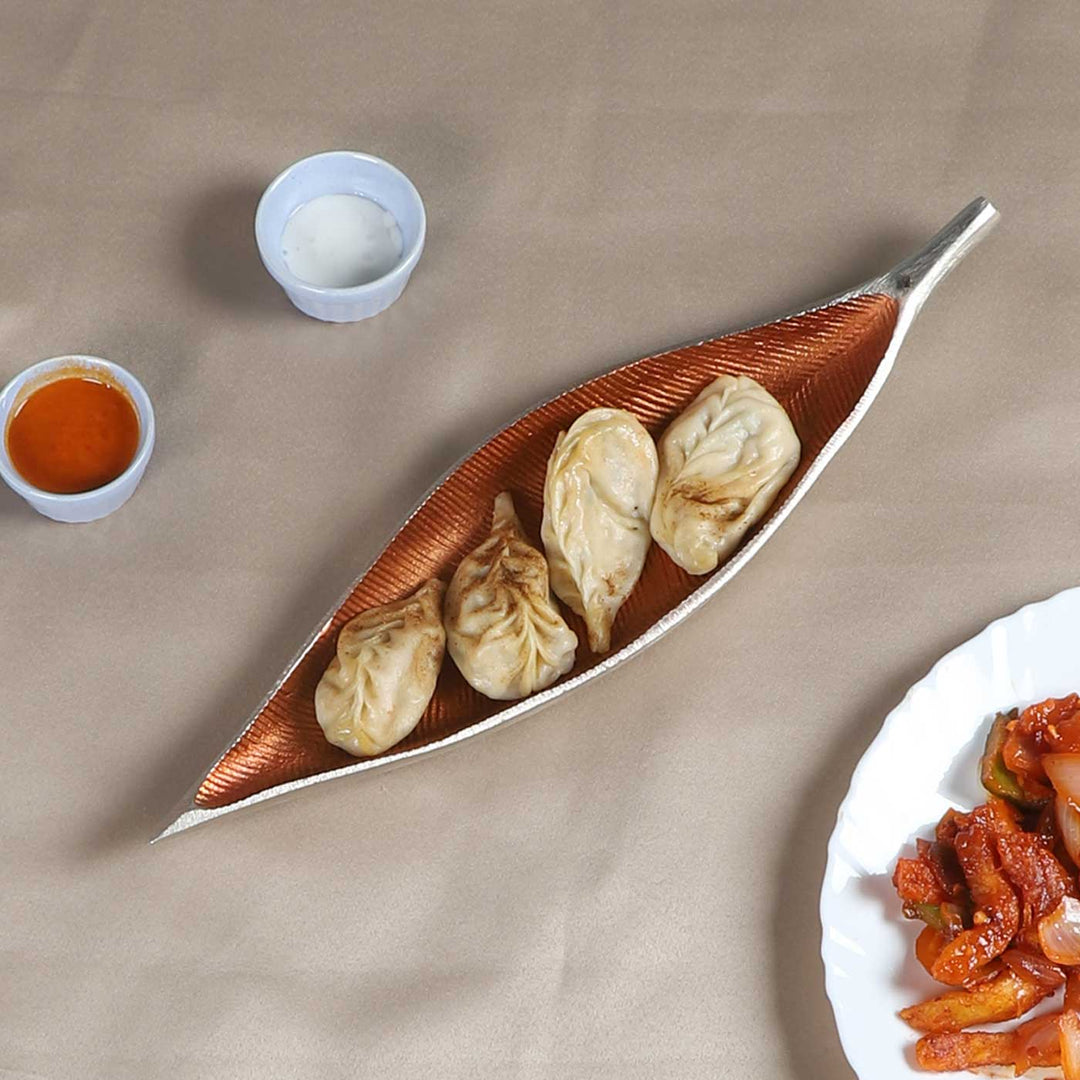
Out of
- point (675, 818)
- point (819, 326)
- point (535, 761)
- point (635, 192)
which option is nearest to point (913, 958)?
point (675, 818)

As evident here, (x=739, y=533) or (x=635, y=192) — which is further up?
(x=635, y=192)

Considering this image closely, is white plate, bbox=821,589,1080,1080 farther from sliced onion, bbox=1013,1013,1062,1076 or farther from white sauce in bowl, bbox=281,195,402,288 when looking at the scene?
white sauce in bowl, bbox=281,195,402,288

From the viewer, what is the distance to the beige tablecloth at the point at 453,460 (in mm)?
1758

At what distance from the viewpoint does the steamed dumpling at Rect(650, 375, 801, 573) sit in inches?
69.1

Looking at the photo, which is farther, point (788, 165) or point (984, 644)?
point (788, 165)

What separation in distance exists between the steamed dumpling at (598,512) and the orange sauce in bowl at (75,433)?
1.97 feet

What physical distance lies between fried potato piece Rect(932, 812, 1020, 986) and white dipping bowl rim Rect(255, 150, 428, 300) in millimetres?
1065

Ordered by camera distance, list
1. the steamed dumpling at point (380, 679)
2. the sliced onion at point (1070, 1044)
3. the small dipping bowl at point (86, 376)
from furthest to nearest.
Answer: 1. the small dipping bowl at point (86, 376)
2. the steamed dumpling at point (380, 679)
3. the sliced onion at point (1070, 1044)

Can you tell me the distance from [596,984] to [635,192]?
118cm

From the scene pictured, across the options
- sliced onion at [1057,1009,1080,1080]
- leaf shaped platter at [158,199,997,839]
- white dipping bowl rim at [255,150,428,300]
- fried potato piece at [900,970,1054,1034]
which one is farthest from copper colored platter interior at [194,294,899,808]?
sliced onion at [1057,1009,1080,1080]

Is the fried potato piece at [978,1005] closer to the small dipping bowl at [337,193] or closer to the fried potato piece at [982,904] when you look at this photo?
the fried potato piece at [982,904]

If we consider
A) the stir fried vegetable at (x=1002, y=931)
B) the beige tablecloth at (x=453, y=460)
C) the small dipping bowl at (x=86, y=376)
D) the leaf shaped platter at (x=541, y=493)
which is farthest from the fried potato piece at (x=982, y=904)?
the small dipping bowl at (x=86, y=376)

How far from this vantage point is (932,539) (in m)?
1.95

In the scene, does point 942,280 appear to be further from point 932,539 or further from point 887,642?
point 887,642
